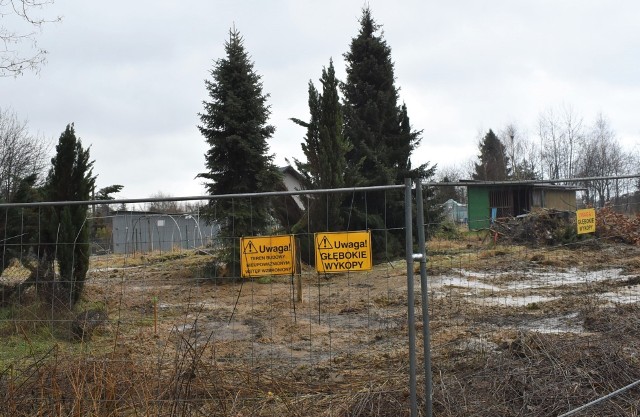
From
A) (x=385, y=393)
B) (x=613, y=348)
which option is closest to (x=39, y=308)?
(x=385, y=393)

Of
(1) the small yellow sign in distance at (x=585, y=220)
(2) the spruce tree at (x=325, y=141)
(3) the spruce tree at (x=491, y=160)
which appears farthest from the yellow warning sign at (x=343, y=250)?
(3) the spruce tree at (x=491, y=160)

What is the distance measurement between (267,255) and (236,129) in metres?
15.2

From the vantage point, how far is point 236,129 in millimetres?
18750

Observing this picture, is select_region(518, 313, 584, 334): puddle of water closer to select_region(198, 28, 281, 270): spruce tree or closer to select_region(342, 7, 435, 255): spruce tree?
select_region(198, 28, 281, 270): spruce tree

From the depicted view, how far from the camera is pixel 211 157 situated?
19.1 meters

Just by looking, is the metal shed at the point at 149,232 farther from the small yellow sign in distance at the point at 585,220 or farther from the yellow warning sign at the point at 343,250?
the small yellow sign in distance at the point at 585,220

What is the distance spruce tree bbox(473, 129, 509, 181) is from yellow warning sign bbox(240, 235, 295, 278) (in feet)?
198

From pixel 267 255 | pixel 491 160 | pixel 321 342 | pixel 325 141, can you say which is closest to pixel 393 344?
pixel 321 342

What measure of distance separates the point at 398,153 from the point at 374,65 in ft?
14.9

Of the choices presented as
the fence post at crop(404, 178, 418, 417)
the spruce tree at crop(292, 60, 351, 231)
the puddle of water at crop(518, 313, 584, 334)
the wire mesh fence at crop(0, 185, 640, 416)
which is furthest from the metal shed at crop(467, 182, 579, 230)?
the spruce tree at crop(292, 60, 351, 231)

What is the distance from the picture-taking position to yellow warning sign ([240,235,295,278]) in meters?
3.97

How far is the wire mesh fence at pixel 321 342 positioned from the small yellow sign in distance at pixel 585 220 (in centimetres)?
33

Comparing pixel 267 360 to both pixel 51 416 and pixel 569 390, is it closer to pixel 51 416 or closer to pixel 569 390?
pixel 51 416

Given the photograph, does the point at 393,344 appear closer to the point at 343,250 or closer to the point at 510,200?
the point at 510,200
